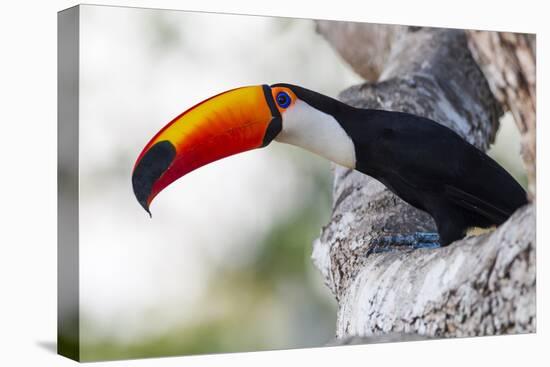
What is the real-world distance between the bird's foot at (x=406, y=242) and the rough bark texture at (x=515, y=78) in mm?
655

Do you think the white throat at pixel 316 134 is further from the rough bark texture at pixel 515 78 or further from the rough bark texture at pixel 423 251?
the rough bark texture at pixel 515 78

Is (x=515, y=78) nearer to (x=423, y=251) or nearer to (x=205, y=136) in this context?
(x=423, y=251)

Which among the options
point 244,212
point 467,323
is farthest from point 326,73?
point 467,323

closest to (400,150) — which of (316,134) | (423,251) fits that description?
(316,134)

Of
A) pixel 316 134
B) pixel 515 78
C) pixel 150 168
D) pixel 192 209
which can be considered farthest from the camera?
pixel 316 134

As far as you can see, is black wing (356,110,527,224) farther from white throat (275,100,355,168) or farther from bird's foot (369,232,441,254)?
bird's foot (369,232,441,254)

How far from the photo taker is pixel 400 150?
4176 mm

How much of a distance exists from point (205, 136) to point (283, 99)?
488 mm

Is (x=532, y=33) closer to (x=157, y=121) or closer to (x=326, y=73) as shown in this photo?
(x=326, y=73)

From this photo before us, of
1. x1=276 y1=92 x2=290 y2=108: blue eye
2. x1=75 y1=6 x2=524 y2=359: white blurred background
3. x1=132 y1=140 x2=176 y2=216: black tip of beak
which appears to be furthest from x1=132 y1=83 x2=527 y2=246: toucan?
x1=132 y1=140 x2=176 y2=216: black tip of beak

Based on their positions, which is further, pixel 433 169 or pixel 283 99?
pixel 433 169

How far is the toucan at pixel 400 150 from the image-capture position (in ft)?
13.2

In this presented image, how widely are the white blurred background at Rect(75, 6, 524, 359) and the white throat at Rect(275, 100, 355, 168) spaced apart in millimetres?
181

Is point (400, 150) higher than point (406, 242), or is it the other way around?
point (400, 150)
